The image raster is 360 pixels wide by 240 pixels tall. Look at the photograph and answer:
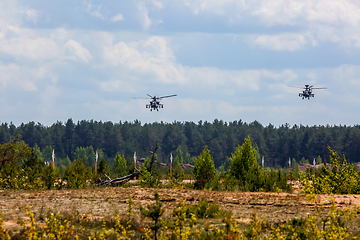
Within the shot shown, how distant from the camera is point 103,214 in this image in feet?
41.1

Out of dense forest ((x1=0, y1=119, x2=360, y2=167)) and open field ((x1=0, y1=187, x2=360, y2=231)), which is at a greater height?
dense forest ((x1=0, y1=119, x2=360, y2=167))

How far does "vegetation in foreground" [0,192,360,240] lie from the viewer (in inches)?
312

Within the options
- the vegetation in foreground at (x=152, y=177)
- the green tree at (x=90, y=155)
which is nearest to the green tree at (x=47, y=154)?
the green tree at (x=90, y=155)

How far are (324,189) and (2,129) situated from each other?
402 ft

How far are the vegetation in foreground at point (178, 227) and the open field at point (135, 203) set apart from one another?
86 cm

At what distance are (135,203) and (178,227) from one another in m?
7.14

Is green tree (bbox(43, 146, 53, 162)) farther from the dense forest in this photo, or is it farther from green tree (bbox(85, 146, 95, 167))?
green tree (bbox(85, 146, 95, 167))

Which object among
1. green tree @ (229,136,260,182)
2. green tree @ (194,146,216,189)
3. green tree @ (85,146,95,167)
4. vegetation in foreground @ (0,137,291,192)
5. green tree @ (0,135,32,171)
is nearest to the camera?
vegetation in foreground @ (0,137,291,192)

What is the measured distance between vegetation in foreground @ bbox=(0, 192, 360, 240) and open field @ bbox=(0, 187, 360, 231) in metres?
0.86

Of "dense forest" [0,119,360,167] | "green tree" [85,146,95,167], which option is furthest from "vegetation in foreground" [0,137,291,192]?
"dense forest" [0,119,360,167]

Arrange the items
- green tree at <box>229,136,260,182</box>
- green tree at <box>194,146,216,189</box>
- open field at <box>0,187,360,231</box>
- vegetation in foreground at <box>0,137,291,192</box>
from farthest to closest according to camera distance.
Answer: green tree at <box>194,146,216,189</box>, green tree at <box>229,136,260,182</box>, vegetation in foreground at <box>0,137,291,192</box>, open field at <box>0,187,360,231</box>

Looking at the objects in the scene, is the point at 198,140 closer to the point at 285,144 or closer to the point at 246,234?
the point at 285,144

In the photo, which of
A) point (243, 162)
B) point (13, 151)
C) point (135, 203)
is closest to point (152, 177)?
point (243, 162)

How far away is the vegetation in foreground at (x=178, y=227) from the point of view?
312 inches
